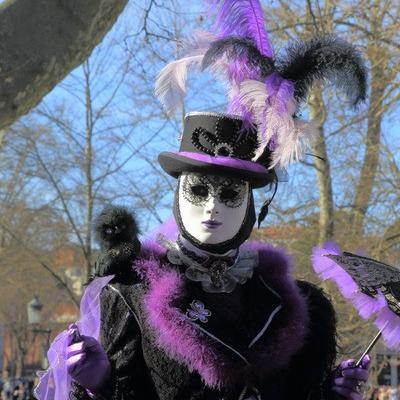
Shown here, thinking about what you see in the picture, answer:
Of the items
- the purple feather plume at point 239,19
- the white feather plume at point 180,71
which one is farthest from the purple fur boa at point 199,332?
the purple feather plume at point 239,19

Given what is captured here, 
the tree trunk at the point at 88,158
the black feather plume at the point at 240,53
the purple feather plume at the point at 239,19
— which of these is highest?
the purple feather plume at the point at 239,19

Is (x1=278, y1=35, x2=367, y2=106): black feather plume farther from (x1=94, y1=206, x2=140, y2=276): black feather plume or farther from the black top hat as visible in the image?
(x1=94, y1=206, x2=140, y2=276): black feather plume

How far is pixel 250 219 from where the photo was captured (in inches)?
90.0

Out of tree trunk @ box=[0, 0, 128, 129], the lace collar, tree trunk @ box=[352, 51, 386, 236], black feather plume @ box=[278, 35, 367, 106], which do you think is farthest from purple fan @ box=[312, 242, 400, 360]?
tree trunk @ box=[352, 51, 386, 236]

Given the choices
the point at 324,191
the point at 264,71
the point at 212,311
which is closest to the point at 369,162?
the point at 324,191

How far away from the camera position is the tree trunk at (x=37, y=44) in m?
2.55

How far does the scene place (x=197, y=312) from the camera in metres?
2.07

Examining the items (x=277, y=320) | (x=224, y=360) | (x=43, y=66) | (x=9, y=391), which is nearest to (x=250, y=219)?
(x=277, y=320)

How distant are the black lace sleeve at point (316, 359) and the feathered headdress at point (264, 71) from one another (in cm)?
52

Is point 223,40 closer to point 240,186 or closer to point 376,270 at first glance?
point 240,186

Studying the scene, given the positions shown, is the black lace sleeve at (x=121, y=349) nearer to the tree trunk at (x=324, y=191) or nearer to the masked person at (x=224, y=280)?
the masked person at (x=224, y=280)

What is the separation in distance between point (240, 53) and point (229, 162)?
1.22ft

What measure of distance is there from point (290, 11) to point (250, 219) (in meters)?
7.63

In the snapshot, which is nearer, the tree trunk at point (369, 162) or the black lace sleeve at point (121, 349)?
the black lace sleeve at point (121, 349)
